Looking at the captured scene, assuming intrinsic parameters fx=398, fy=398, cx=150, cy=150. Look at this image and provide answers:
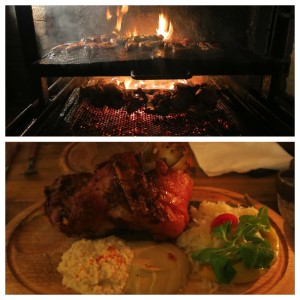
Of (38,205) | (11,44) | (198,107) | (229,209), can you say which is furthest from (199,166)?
(11,44)

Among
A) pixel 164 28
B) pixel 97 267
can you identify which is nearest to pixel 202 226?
pixel 97 267

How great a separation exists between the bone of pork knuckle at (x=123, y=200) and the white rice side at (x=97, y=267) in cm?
5

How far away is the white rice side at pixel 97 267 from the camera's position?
915 millimetres

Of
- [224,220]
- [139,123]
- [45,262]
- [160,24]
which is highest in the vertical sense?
[160,24]

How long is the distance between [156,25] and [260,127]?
23.6 inches

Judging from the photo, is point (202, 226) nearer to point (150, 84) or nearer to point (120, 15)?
point (150, 84)

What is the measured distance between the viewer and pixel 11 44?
131cm

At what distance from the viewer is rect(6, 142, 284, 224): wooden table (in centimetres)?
132

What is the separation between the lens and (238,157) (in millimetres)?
1546

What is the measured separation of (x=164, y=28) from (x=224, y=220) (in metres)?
0.86

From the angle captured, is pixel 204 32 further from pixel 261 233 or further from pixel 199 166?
pixel 261 233

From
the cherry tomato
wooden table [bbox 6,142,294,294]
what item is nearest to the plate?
wooden table [bbox 6,142,294,294]

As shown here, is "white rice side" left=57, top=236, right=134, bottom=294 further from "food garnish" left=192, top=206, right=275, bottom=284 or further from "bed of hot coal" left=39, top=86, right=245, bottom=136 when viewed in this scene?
"bed of hot coal" left=39, top=86, right=245, bottom=136

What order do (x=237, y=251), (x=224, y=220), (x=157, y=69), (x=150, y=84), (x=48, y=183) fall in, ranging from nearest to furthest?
(x=237, y=251) < (x=224, y=220) < (x=157, y=69) < (x=48, y=183) < (x=150, y=84)
